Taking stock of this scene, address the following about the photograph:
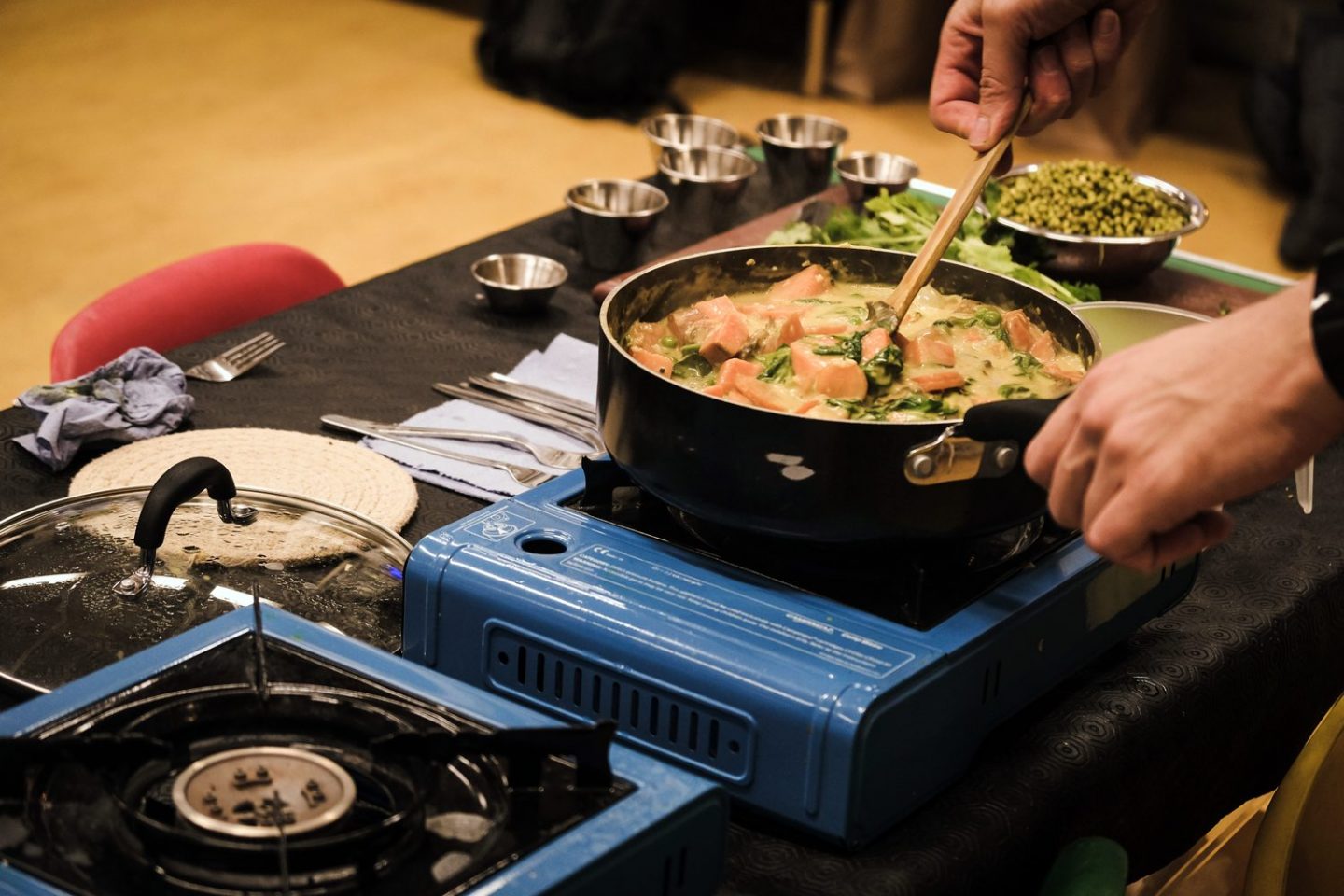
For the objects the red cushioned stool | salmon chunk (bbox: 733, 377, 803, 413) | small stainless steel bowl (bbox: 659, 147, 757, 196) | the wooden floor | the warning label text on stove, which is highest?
salmon chunk (bbox: 733, 377, 803, 413)

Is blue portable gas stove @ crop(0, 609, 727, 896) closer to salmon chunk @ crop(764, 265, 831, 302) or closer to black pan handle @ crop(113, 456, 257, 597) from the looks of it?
black pan handle @ crop(113, 456, 257, 597)

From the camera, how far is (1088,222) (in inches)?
86.0

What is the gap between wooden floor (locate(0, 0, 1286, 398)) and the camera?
4484 millimetres

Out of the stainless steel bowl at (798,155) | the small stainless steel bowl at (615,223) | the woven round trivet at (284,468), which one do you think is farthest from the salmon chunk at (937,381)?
the stainless steel bowl at (798,155)

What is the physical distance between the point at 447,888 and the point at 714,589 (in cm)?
39

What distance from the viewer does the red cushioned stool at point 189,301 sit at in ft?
6.66

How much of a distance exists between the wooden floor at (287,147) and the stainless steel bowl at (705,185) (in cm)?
192

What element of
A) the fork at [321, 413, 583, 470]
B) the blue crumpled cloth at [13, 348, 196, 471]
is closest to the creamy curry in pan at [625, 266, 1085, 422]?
the fork at [321, 413, 583, 470]

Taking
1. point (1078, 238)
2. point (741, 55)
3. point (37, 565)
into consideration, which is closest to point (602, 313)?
point (37, 565)

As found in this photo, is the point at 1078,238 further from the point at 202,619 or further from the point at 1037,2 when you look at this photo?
the point at 202,619

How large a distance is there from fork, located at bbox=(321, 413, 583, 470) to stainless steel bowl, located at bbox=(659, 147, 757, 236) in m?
0.76

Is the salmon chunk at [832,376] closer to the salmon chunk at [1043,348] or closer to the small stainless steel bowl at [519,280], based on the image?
the salmon chunk at [1043,348]

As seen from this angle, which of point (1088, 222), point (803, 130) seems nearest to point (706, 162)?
point (803, 130)

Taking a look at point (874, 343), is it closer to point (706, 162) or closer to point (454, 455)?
point (454, 455)
